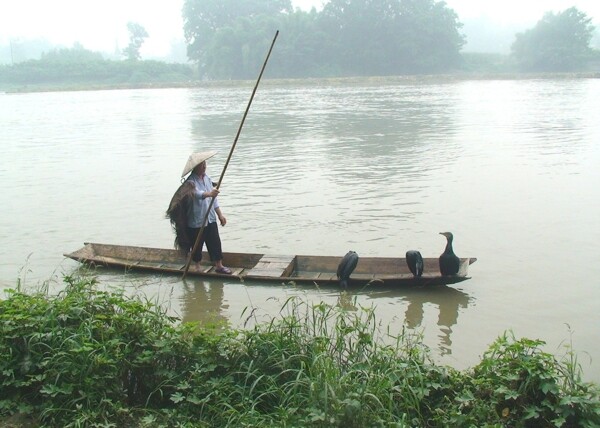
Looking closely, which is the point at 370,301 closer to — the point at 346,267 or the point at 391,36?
the point at 346,267

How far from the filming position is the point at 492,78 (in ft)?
180

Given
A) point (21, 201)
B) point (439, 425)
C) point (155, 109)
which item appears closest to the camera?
point (439, 425)

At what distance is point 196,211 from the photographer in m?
6.52

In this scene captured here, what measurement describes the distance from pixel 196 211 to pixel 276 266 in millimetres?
939

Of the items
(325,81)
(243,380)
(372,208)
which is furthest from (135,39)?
(243,380)

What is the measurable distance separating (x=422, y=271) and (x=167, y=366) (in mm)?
3041

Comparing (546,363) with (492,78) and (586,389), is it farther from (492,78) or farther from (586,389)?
(492,78)

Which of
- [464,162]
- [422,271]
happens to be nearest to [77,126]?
[464,162]

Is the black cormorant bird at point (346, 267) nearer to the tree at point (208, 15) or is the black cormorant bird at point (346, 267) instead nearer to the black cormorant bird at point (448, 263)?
the black cormorant bird at point (448, 263)

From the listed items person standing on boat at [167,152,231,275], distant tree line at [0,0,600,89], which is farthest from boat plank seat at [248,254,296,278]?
distant tree line at [0,0,600,89]

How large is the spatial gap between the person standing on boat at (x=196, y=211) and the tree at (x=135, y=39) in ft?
272

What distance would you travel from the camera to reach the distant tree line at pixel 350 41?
6159cm

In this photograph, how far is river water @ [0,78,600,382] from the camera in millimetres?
5941

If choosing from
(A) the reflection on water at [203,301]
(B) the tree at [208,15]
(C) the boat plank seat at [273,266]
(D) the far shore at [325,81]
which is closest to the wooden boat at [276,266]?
(C) the boat plank seat at [273,266]
